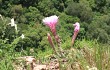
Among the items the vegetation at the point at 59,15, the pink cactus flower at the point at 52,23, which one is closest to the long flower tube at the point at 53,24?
the pink cactus flower at the point at 52,23

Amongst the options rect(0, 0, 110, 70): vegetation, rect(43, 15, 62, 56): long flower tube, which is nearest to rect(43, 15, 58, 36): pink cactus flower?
rect(43, 15, 62, 56): long flower tube

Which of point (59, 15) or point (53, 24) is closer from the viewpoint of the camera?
point (53, 24)

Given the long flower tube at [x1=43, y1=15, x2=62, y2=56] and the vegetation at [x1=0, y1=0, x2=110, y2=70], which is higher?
the long flower tube at [x1=43, y1=15, x2=62, y2=56]

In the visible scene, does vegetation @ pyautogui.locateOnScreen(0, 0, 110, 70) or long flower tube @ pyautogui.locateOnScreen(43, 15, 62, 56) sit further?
vegetation @ pyautogui.locateOnScreen(0, 0, 110, 70)

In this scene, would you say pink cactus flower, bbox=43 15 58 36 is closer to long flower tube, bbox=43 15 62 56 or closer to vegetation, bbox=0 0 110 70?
long flower tube, bbox=43 15 62 56

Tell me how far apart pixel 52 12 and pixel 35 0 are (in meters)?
2.58

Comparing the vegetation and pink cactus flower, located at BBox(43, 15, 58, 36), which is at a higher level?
pink cactus flower, located at BBox(43, 15, 58, 36)

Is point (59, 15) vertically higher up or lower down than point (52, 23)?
lower down

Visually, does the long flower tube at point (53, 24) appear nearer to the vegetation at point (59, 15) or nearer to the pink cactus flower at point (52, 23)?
the pink cactus flower at point (52, 23)

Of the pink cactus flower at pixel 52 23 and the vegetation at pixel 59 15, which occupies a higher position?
the pink cactus flower at pixel 52 23

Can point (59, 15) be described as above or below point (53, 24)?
below

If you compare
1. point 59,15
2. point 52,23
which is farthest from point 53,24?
point 59,15

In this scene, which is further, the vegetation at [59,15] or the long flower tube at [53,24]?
the vegetation at [59,15]

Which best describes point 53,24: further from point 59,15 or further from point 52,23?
point 59,15
